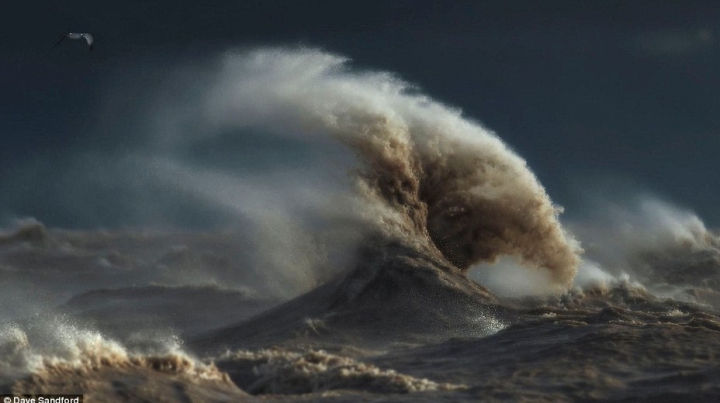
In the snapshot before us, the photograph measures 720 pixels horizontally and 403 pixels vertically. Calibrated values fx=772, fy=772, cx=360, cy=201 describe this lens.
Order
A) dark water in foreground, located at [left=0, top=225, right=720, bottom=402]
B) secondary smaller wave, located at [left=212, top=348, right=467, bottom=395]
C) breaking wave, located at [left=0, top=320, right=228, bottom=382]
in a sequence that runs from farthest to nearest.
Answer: secondary smaller wave, located at [left=212, top=348, right=467, bottom=395] < dark water in foreground, located at [left=0, top=225, right=720, bottom=402] < breaking wave, located at [left=0, top=320, right=228, bottom=382]

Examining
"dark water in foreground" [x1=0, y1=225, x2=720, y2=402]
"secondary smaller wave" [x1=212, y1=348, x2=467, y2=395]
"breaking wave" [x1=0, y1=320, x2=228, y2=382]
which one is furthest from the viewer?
"secondary smaller wave" [x1=212, y1=348, x2=467, y2=395]

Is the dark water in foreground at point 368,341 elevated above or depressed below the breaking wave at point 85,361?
above

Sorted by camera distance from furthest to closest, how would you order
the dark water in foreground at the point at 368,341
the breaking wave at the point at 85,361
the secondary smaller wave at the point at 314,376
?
1. the secondary smaller wave at the point at 314,376
2. the dark water in foreground at the point at 368,341
3. the breaking wave at the point at 85,361

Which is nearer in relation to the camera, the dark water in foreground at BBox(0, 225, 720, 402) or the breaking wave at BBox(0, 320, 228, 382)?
the breaking wave at BBox(0, 320, 228, 382)

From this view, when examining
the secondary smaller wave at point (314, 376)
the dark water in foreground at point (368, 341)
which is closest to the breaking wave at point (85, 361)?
the dark water in foreground at point (368, 341)

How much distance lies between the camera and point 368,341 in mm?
15234

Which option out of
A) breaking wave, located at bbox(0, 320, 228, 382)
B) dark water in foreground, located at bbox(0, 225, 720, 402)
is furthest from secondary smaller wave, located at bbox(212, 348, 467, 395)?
breaking wave, located at bbox(0, 320, 228, 382)

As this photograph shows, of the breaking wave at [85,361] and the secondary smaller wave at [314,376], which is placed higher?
the secondary smaller wave at [314,376]

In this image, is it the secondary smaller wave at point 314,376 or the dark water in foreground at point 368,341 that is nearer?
the dark water in foreground at point 368,341

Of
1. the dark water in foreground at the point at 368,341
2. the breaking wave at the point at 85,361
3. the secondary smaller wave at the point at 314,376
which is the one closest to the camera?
the breaking wave at the point at 85,361

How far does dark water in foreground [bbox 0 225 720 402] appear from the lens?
923cm

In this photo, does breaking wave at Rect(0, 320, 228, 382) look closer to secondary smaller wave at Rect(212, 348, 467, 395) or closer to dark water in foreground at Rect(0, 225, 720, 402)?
dark water in foreground at Rect(0, 225, 720, 402)

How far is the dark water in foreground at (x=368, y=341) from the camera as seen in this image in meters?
9.23

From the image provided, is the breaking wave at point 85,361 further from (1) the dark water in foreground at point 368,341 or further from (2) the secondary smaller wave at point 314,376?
(2) the secondary smaller wave at point 314,376
